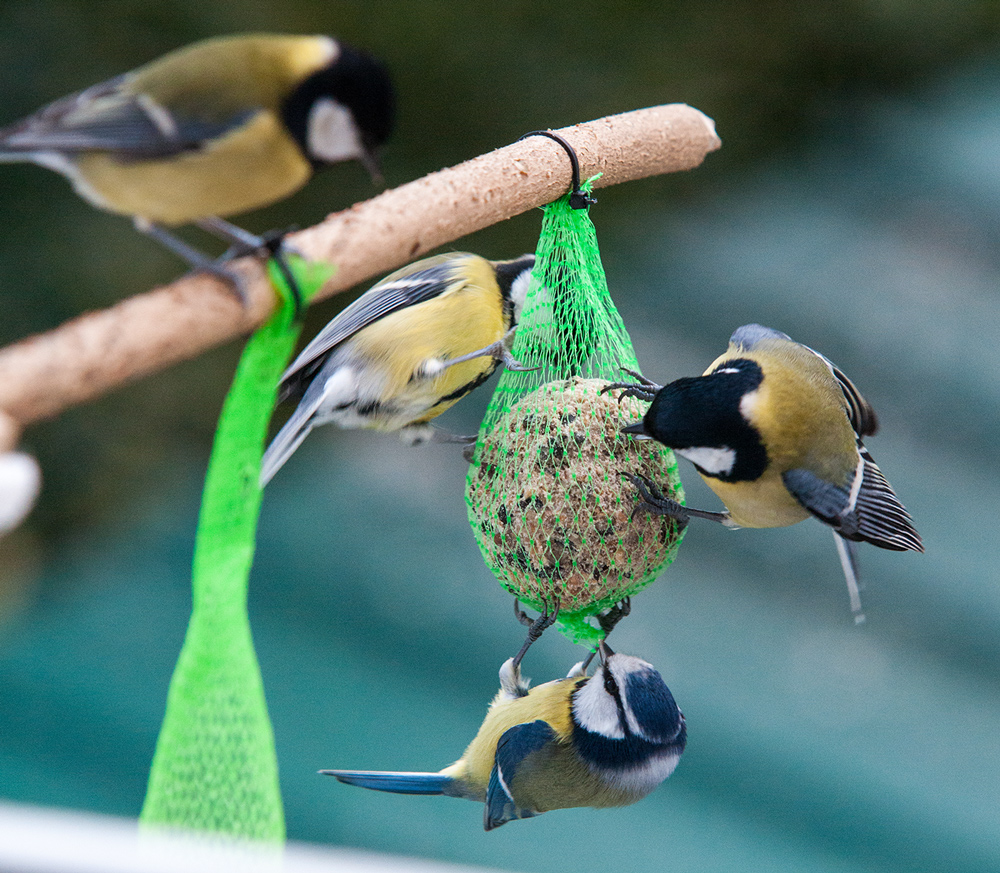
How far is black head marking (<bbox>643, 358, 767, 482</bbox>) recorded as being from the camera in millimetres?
1238

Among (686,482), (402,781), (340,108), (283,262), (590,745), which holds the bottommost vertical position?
(686,482)

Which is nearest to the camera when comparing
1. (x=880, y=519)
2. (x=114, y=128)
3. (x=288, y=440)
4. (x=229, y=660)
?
(x=114, y=128)

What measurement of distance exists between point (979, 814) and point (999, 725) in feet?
0.85

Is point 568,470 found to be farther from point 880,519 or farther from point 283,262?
point 283,262

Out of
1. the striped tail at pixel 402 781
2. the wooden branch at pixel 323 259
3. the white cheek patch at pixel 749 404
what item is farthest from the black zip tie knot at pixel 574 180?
the striped tail at pixel 402 781

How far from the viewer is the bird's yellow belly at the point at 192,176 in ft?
2.61

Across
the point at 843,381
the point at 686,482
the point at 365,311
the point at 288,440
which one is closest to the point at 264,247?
the point at 288,440

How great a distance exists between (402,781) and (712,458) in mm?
731

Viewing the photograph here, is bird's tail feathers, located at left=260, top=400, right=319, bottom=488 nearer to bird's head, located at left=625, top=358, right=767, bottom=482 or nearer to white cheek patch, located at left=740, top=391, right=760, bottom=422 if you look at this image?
bird's head, located at left=625, top=358, right=767, bottom=482

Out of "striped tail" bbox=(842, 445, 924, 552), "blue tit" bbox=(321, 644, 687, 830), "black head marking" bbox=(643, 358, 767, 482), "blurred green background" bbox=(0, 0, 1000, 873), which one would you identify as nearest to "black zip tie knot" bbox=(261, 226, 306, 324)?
"black head marking" bbox=(643, 358, 767, 482)

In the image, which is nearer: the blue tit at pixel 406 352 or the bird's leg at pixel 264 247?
the bird's leg at pixel 264 247

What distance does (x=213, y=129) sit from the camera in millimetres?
801

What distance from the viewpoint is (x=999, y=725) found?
111 inches

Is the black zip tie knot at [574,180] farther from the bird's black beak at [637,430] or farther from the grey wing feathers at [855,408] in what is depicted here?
the grey wing feathers at [855,408]
